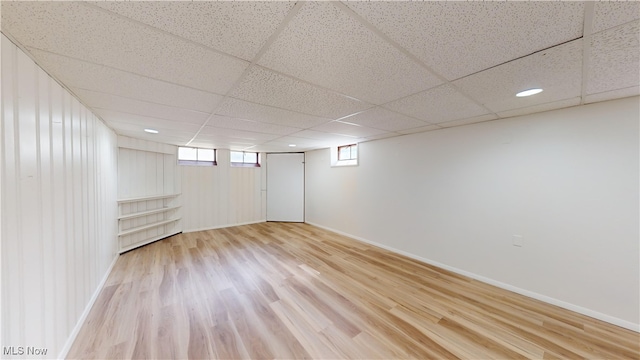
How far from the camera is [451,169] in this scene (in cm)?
306

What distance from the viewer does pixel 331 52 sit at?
1.21 meters

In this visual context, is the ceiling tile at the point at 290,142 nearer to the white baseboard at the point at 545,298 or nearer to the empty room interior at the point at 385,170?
the empty room interior at the point at 385,170

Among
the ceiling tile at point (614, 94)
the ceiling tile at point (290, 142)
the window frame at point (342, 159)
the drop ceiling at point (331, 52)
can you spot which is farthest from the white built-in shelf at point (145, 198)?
the ceiling tile at point (614, 94)

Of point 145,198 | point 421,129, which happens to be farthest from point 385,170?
point 145,198

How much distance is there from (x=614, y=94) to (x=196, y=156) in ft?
22.5

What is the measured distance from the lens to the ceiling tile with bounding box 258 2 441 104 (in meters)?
0.98

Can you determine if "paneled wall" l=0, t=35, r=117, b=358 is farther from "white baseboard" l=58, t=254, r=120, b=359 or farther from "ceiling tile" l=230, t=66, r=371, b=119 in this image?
"ceiling tile" l=230, t=66, r=371, b=119

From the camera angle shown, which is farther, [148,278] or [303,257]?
[303,257]

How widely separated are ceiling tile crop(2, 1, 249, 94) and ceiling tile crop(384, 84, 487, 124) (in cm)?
155

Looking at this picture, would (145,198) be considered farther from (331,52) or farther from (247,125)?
(331,52)

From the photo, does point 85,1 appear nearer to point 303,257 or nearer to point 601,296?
point 303,257

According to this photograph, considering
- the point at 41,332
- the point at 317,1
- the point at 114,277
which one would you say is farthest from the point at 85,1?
the point at 114,277

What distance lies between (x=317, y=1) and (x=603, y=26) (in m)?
1.41

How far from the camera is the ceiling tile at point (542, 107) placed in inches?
78.0
